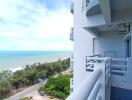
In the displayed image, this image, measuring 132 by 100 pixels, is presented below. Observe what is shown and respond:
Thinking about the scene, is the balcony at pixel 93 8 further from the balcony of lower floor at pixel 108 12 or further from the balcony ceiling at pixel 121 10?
the balcony ceiling at pixel 121 10

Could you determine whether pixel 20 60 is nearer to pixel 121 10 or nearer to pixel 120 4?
pixel 121 10

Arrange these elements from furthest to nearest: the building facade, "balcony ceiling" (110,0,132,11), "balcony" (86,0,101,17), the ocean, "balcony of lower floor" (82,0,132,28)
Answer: the ocean
"balcony" (86,0,101,17)
"balcony ceiling" (110,0,132,11)
"balcony of lower floor" (82,0,132,28)
the building facade

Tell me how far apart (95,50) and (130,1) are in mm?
4000

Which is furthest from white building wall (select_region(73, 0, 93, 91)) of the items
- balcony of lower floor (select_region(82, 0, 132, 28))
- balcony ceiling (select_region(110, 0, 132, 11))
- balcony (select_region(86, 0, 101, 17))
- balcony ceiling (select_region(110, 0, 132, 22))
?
balcony ceiling (select_region(110, 0, 132, 11))

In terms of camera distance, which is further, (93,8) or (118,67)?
(93,8)

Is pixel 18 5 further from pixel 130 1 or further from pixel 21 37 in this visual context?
pixel 130 1

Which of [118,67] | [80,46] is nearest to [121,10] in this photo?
[118,67]

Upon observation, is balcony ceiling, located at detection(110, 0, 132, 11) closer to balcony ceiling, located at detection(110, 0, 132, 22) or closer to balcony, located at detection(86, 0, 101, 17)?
balcony ceiling, located at detection(110, 0, 132, 22)

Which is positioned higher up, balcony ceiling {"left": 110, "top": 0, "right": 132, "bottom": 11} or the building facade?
balcony ceiling {"left": 110, "top": 0, "right": 132, "bottom": 11}

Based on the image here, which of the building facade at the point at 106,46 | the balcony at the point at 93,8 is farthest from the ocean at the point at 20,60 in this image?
the balcony at the point at 93,8

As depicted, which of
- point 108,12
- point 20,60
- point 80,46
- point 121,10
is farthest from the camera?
point 20,60

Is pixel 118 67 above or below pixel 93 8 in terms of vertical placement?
below

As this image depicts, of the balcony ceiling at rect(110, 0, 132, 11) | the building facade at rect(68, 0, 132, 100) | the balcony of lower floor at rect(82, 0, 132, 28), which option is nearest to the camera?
the building facade at rect(68, 0, 132, 100)

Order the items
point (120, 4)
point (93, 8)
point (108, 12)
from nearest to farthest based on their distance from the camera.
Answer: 1. point (108, 12)
2. point (120, 4)
3. point (93, 8)
